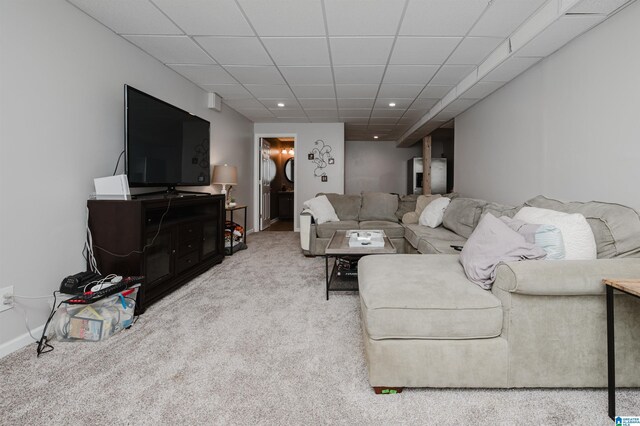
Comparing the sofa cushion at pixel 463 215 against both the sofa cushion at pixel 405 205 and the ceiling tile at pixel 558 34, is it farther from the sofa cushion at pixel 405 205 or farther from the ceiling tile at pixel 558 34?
the ceiling tile at pixel 558 34

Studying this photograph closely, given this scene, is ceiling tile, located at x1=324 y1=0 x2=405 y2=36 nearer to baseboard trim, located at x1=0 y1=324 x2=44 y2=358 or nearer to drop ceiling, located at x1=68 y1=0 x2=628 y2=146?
drop ceiling, located at x1=68 y1=0 x2=628 y2=146

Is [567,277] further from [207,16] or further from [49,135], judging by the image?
[49,135]

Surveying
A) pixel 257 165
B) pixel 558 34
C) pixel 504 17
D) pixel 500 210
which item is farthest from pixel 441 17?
pixel 257 165

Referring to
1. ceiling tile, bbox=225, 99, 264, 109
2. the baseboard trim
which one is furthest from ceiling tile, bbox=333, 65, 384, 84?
the baseboard trim

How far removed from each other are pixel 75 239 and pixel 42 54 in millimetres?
1298

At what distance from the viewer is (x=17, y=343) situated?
6.28 feet

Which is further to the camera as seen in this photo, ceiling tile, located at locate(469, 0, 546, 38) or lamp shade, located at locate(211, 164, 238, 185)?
lamp shade, located at locate(211, 164, 238, 185)

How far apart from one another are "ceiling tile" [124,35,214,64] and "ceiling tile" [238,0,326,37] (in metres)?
0.79

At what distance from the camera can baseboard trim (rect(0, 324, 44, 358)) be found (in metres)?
1.84

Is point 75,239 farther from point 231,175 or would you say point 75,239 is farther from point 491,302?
point 491,302

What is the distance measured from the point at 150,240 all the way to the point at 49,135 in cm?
99

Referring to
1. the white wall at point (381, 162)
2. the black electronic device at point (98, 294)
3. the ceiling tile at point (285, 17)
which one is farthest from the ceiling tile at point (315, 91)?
the white wall at point (381, 162)

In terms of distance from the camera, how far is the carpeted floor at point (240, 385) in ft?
A: 4.34

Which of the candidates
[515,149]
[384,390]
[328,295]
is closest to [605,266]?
[384,390]
